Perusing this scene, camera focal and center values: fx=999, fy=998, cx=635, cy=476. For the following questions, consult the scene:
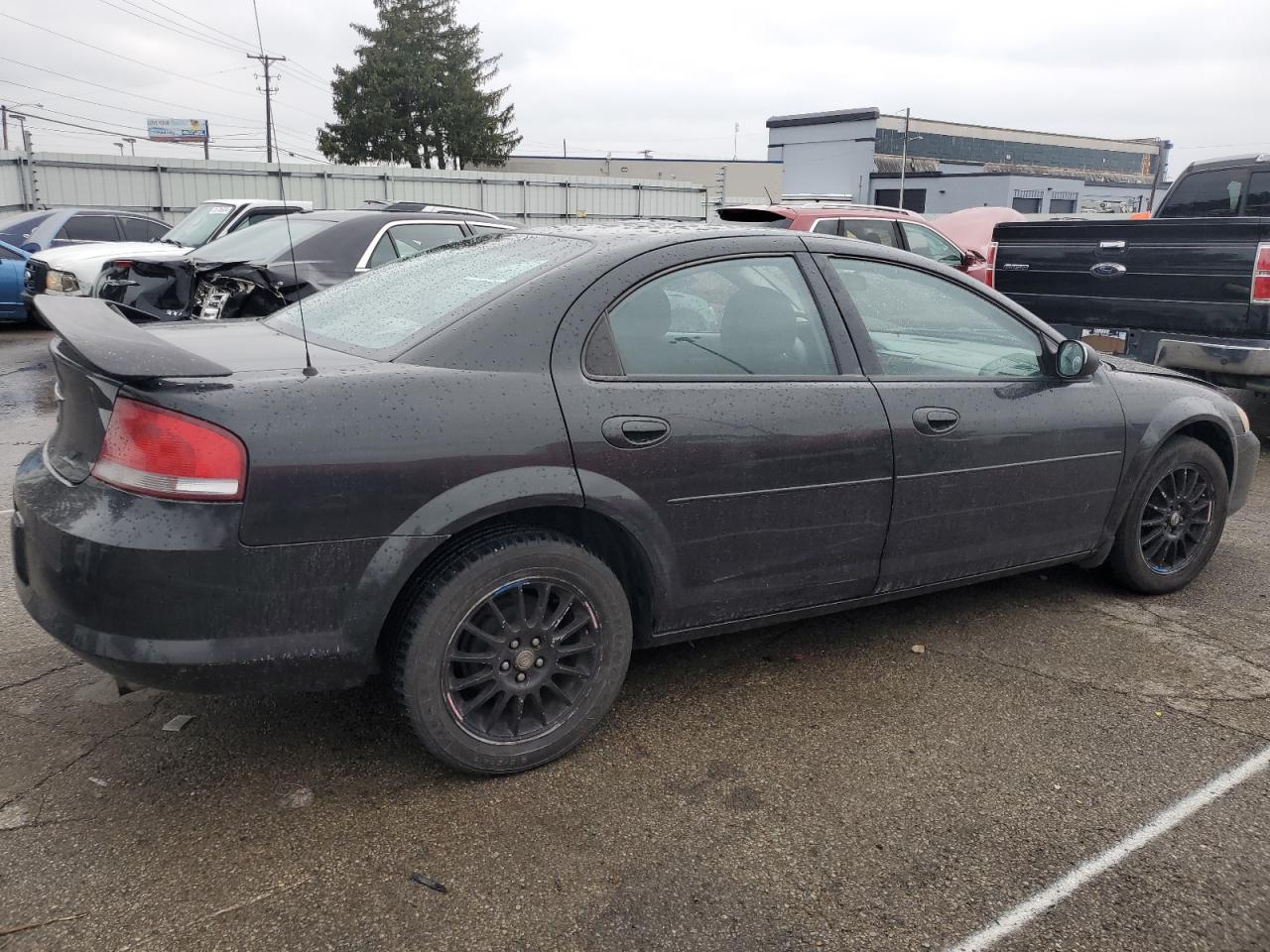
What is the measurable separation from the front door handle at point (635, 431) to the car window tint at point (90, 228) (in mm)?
14030

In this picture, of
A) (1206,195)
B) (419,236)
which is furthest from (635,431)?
(1206,195)

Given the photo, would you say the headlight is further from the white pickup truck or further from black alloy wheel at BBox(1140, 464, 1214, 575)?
black alloy wheel at BBox(1140, 464, 1214, 575)

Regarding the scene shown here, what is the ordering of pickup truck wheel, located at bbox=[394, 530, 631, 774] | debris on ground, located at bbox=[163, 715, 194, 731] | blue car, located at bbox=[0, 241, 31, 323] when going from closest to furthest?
1. pickup truck wheel, located at bbox=[394, 530, 631, 774]
2. debris on ground, located at bbox=[163, 715, 194, 731]
3. blue car, located at bbox=[0, 241, 31, 323]

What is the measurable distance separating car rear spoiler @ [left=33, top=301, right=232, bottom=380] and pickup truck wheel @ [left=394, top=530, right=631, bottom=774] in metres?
0.82

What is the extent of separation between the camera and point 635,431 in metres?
2.90

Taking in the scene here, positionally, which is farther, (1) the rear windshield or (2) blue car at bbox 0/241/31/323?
(2) blue car at bbox 0/241/31/323

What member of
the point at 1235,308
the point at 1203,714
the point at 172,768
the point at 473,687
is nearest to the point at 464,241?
the point at 473,687

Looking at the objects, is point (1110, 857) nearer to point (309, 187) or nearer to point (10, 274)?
point (10, 274)

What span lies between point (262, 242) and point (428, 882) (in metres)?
6.86

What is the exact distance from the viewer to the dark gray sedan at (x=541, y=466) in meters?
2.45

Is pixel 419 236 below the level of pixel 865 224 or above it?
below

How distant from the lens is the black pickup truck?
252 inches

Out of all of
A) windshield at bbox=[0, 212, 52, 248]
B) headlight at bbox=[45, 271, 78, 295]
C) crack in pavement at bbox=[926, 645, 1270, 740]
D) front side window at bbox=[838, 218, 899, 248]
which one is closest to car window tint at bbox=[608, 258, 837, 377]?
crack in pavement at bbox=[926, 645, 1270, 740]

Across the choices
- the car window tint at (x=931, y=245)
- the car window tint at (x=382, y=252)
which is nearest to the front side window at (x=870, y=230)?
the car window tint at (x=931, y=245)
